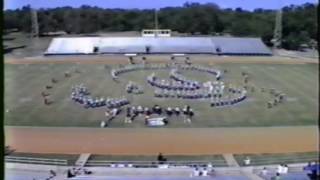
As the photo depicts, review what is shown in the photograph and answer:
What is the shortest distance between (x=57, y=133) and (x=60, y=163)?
160cm

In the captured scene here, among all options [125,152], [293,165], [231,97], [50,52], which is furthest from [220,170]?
[50,52]

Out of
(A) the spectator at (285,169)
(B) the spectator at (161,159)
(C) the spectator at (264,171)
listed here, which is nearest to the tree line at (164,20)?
(B) the spectator at (161,159)

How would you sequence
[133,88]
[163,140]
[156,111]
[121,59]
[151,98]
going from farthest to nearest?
1. [121,59]
2. [133,88]
3. [151,98]
4. [156,111]
5. [163,140]

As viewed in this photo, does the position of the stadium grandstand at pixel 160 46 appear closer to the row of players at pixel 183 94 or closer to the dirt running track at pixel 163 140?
the row of players at pixel 183 94

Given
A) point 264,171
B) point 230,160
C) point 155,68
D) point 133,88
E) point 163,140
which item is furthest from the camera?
point 155,68

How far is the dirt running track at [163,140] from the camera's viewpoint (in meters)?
7.47

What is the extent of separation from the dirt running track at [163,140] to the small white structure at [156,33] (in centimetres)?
822

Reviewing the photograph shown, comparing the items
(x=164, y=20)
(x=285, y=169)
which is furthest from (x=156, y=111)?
(x=164, y=20)

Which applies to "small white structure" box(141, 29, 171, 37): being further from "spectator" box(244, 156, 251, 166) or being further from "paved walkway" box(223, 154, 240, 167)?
"spectator" box(244, 156, 251, 166)

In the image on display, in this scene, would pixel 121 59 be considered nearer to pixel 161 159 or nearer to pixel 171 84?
pixel 171 84

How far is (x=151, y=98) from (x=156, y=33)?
6459 mm

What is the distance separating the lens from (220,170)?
647 cm

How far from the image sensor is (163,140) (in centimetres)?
805

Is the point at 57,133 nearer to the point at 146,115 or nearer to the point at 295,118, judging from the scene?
the point at 146,115
